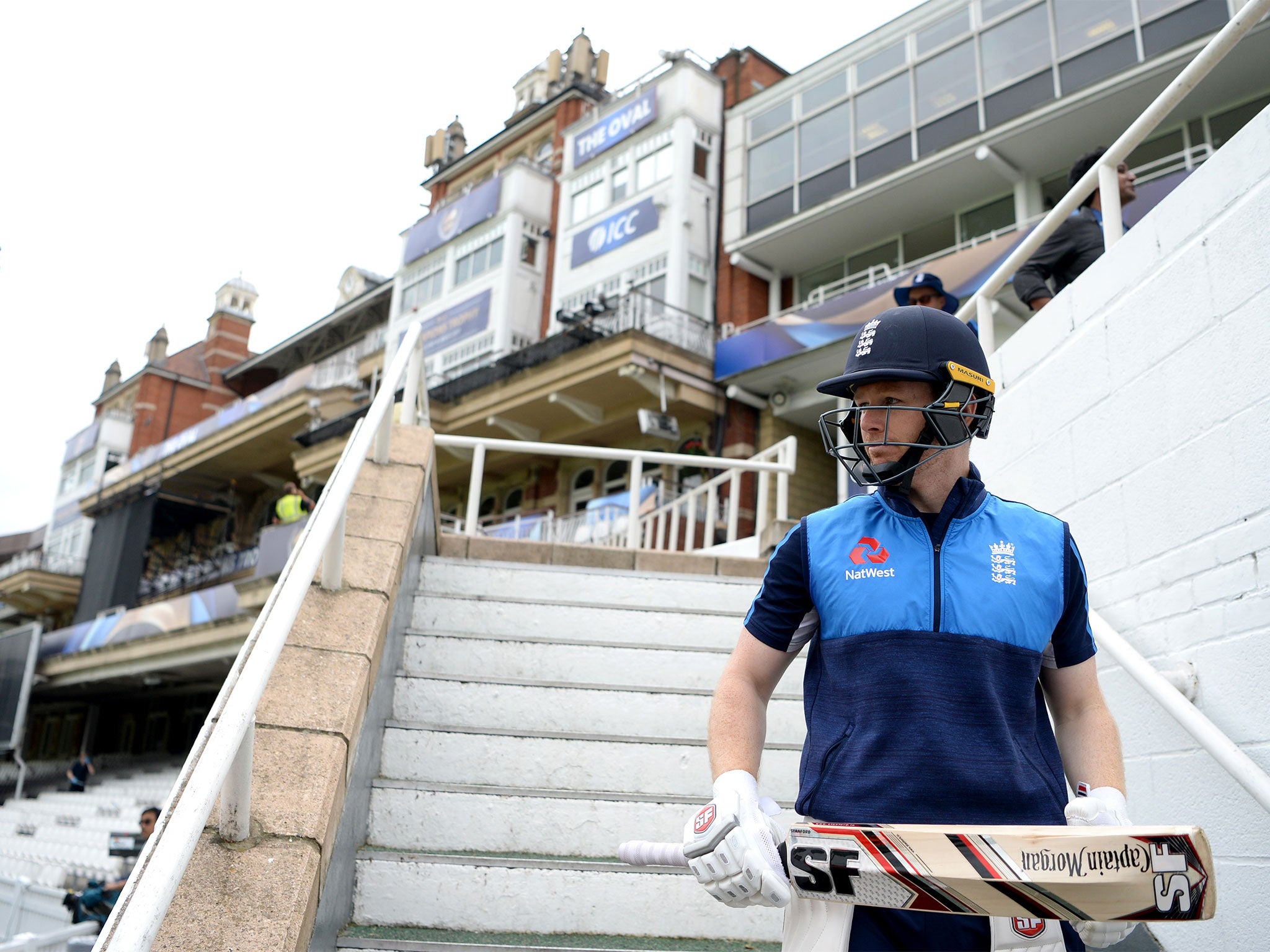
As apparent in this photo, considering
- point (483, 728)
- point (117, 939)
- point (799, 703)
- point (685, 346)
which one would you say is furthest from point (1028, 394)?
point (685, 346)

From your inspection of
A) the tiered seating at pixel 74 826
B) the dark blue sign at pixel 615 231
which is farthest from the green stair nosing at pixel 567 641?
the dark blue sign at pixel 615 231

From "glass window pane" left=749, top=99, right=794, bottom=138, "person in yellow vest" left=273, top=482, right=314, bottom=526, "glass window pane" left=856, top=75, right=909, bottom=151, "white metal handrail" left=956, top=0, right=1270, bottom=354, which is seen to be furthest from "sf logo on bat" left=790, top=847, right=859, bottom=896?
"glass window pane" left=749, top=99, right=794, bottom=138

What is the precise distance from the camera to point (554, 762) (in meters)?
3.54

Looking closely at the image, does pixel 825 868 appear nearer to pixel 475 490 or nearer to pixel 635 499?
pixel 475 490

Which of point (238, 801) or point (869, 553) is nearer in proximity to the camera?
point (869, 553)

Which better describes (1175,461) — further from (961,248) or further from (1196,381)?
(961,248)

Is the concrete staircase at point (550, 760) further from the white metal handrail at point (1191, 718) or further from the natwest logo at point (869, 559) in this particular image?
the natwest logo at point (869, 559)

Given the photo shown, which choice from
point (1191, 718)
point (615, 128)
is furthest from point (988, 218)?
point (1191, 718)

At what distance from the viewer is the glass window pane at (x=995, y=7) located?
15562mm

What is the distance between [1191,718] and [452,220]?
2434 centimetres

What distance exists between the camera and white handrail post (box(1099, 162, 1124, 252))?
3.89 metres

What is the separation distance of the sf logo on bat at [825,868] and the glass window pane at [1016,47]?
16.4 m

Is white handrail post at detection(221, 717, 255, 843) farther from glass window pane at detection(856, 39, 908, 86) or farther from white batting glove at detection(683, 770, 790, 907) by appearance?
glass window pane at detection(856, 39, 908, 86)

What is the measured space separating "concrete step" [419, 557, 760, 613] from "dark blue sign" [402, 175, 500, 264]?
1998 cm
